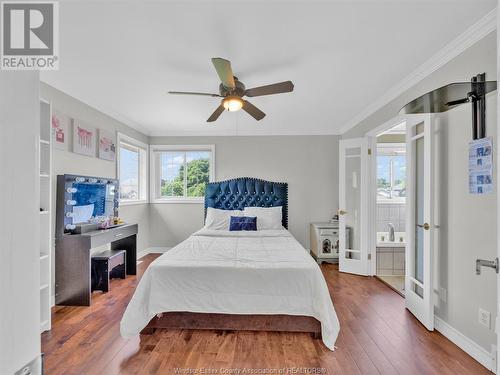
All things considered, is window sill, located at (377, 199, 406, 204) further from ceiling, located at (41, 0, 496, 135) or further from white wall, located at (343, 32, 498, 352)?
white wall, located at (343, 32, 498, 352)

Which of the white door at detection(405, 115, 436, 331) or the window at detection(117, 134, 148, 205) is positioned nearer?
the white door at detection(405, 115, 436, 331)

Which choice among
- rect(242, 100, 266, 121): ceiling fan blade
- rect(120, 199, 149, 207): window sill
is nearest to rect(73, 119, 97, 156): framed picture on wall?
rect(120, 199, 149, 207): window sill

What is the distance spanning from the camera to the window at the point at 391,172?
5398 mm

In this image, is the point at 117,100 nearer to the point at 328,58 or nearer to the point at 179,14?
the point at 179,14

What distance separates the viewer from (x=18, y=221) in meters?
0.48

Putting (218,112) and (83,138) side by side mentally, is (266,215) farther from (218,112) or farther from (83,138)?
(83,138)

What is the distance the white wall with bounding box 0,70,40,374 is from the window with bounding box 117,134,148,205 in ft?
13.5

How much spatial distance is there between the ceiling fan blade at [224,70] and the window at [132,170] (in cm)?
273

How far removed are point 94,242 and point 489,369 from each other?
12.3 feet

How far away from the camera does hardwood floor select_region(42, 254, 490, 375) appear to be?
1942 millimetres

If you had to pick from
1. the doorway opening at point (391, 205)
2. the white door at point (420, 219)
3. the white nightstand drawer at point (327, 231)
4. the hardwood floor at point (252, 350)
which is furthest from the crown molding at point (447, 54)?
the hardwood floor at point (252, 350)

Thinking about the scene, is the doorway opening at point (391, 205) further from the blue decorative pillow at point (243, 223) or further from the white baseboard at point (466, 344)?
the blue decorative pillow at point (243, 223)

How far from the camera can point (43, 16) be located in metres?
1.84

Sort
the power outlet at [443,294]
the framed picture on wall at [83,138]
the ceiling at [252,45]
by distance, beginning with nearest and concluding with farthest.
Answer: the ceiling at [252,45] < the power outlet at [443,294] < the framed picture on wall at [83,138]
